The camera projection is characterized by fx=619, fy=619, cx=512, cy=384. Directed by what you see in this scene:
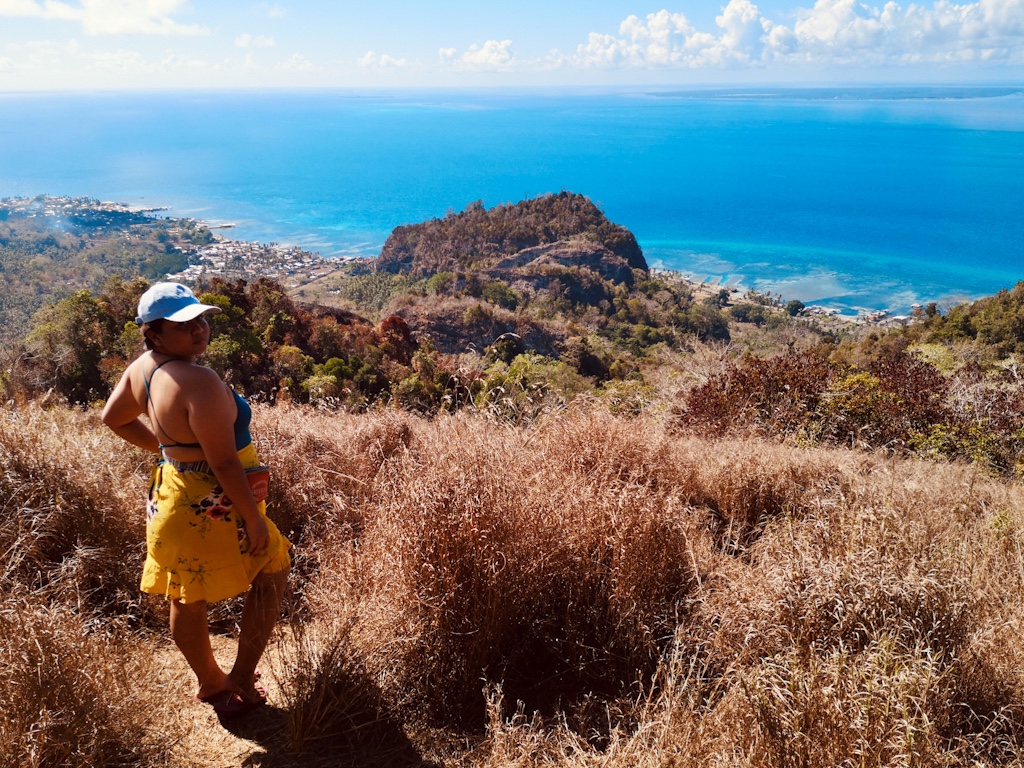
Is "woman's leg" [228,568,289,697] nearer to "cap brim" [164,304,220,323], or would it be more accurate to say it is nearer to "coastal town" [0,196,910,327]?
"cap brim" [164,304,220,323]

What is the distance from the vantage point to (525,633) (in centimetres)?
273

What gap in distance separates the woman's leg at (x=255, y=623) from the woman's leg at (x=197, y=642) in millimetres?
71

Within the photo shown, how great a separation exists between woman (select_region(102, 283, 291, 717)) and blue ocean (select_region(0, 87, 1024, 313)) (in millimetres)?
59604

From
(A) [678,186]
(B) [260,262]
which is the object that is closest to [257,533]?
(B) [260,262]

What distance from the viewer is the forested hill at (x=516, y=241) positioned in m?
50.7

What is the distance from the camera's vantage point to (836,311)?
52906 mm

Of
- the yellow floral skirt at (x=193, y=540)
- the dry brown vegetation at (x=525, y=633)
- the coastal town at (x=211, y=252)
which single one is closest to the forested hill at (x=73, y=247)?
the coastal town at (x=211, y=252)

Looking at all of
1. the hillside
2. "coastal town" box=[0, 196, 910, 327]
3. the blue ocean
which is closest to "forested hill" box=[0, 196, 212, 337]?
"coastal town" box=[0, 196, 910, 327]

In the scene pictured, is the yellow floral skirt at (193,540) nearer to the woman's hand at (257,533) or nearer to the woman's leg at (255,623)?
the woman's hand at (257,533)

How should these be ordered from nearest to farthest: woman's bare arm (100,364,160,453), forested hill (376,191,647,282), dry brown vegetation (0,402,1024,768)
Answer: dry brown vegetation (0,402,1024,768), woman's bare arm (100,364,160,453), forested hill (376,191,647,282)

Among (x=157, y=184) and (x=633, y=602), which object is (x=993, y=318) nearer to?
(x=633, y=602)

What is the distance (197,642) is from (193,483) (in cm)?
65

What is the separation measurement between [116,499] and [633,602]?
273 cm

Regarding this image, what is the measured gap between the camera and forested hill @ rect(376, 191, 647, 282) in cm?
5066
